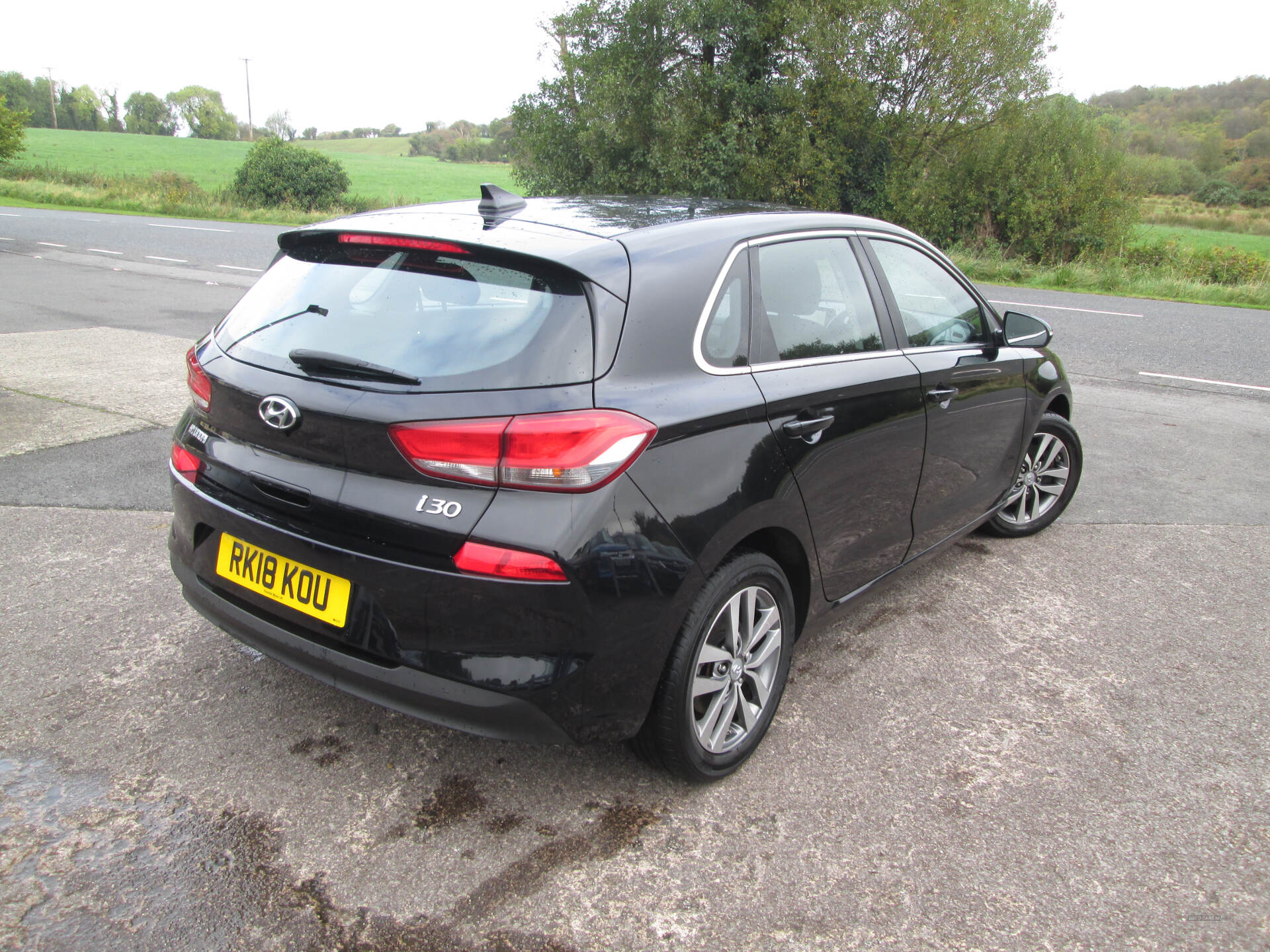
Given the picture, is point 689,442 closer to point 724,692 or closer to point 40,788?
point 724,692

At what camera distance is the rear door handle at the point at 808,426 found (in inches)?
108

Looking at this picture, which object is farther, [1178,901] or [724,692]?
[724,692]

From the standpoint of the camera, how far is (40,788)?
2525 mm

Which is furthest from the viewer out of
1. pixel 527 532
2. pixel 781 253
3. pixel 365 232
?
pixel 781 253

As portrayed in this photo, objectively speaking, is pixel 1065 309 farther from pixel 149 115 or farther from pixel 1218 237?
pixel 149 115

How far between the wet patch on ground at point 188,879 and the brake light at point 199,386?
1.11 m

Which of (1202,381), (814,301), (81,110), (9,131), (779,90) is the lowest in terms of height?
(1202,381)

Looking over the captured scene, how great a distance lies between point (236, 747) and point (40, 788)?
1.65 ft

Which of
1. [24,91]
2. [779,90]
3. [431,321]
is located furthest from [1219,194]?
[24,91]

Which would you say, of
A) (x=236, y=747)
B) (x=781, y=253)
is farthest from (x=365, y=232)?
(x=236, y=747)

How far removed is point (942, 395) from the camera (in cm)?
354

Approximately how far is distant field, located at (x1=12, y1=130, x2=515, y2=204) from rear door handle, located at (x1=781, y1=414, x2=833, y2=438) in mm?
37885

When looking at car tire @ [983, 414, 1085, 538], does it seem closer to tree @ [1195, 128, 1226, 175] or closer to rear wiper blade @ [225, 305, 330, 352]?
rear wiper blade @ [225, 305, 330, 352]

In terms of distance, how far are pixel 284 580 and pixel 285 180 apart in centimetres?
3603
